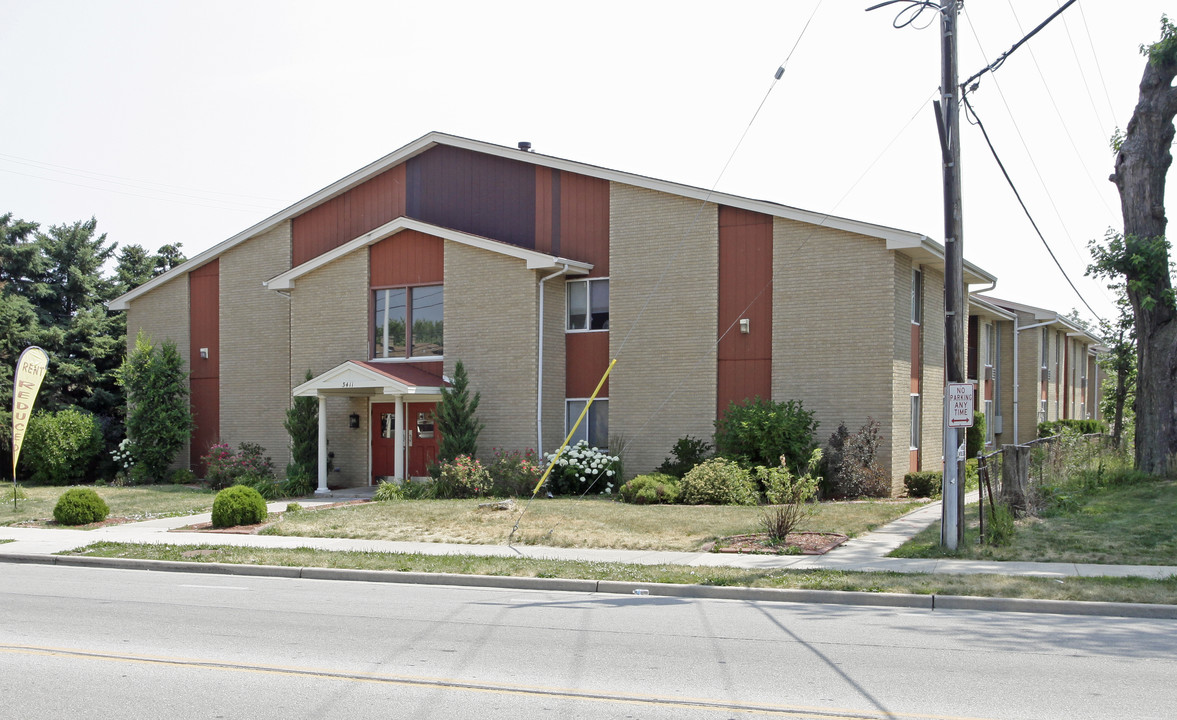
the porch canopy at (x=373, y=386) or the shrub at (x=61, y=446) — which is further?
the shrub at (x=61, y=446)

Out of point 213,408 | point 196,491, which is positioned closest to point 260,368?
point 213,408

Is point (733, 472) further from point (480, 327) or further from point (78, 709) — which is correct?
point (78, 709)

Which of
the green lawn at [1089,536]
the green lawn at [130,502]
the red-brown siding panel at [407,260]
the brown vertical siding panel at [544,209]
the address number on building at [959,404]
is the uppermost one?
the brown vertical siding panel at [544,209]

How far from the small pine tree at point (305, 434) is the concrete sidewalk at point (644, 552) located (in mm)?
5600

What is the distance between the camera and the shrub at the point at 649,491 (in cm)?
1916

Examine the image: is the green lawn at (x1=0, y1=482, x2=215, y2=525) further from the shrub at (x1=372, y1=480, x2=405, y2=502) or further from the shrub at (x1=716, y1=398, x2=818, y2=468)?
the shrub at (x1=716, y1=398, x2=818, y2=468)

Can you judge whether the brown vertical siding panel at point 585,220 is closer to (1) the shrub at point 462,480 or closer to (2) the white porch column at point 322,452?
(1) the shrub at point 462,480

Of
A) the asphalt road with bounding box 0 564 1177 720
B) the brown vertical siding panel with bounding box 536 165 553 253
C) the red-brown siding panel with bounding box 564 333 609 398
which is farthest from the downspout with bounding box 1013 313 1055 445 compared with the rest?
the asphalt road with bounding box 0 564 1177 720

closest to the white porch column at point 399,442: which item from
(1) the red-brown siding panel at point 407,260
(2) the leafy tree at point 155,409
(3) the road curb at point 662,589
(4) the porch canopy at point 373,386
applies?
(4) the porch canopy at point 373,386

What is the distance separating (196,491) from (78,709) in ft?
63.7

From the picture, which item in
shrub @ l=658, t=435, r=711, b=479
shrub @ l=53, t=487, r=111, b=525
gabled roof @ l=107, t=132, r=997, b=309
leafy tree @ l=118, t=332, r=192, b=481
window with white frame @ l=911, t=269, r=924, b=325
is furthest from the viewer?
leafy tree @ l=118, t=332, r=192, b=481

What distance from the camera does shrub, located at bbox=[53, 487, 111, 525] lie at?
17.4m

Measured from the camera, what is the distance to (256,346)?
2692 cm

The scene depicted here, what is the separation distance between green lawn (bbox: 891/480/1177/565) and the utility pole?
0.55m
